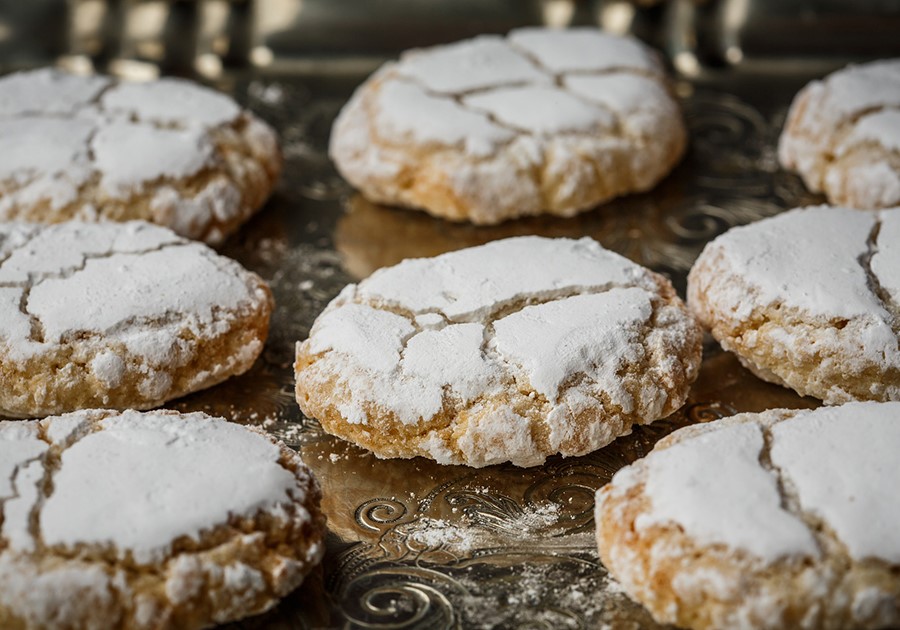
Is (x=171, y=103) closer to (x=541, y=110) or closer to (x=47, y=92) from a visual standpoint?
(x=47, y=92)

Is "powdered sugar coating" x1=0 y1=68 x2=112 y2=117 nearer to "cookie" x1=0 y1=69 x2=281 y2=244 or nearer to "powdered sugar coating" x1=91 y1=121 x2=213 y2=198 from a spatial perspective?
"cookie" x1=0 y1=69 x2=281 y2=244

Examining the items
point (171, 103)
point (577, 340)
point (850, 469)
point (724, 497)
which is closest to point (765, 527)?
point (724, 497)

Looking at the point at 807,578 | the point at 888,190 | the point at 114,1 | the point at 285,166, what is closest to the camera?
the point at 807,578

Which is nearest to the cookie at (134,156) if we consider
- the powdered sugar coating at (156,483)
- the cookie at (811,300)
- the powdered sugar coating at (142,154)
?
the powdered sugar coating at (142,154)

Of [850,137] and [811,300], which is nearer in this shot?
Result: [811,300]

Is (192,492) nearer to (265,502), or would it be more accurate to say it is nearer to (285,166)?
(265,502)

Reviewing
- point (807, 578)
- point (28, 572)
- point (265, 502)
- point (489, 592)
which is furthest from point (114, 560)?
point (807, 578)
